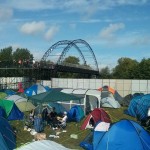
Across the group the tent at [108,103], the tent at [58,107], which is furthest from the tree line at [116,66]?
the tent at [58,107]

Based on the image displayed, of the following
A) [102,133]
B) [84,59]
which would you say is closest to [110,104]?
[102,133]

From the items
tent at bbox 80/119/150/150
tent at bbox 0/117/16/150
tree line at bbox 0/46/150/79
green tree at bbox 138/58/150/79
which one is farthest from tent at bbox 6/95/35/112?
green tree at bbox 138/58/150/79

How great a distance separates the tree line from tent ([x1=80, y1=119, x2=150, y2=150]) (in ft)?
124

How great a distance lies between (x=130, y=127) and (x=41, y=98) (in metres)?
8.43

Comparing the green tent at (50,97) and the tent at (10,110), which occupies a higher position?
the green tent at (50,97)

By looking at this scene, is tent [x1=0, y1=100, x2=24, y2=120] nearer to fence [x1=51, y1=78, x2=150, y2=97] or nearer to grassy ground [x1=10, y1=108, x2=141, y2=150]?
grassy ground [x1=10, y1=108, x2=141, y2=150]

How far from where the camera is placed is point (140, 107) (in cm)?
2691

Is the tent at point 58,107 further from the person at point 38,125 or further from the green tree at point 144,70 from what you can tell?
the green tree at point 144,70

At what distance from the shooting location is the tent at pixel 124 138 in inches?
566

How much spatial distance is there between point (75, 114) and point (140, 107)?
17.4 feet

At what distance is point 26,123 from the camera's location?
A: 70.0 ft

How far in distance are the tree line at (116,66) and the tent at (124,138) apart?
3783cm

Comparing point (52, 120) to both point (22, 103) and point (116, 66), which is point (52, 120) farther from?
point (116, 66)

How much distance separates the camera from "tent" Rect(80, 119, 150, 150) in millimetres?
14367
